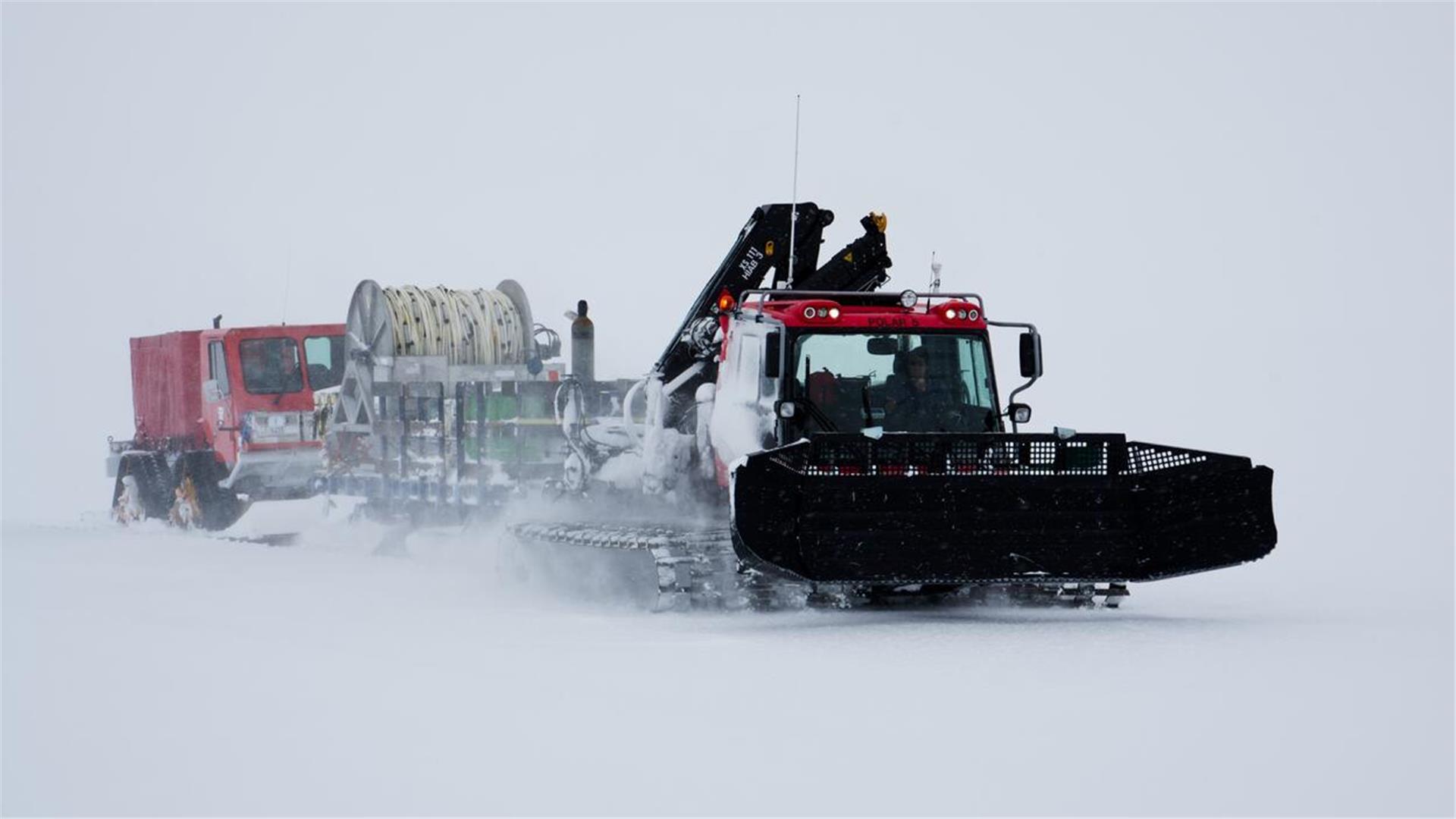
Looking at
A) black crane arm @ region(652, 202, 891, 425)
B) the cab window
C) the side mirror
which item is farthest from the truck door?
the side mirror

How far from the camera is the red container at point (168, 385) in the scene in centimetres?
2359

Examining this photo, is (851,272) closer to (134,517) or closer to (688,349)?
(688,349)

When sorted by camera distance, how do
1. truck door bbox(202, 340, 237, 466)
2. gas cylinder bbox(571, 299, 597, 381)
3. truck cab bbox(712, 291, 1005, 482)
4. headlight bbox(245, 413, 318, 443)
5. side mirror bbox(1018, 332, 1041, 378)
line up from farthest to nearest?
truck door bbox(202, 340, 237, 466) < headlight bbox(245, 413, 318, 443) < gas cylinder bbox(571, 299, 597, 381) < side mirror bbox(1018, 332, 1041, 378) < truck cab bbox(712, 291, 1005, 482)

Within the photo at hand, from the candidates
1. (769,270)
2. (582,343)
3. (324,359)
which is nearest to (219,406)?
(324,359)

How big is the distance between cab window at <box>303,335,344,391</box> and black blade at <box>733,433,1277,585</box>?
1216cm

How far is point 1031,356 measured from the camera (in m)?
12.8

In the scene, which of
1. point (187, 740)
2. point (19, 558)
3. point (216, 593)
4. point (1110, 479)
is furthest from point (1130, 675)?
point (19, 558)

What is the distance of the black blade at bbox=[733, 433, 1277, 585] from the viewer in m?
11.5

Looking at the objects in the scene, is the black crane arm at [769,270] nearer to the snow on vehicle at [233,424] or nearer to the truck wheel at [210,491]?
the snow on vehicle at [233,424]

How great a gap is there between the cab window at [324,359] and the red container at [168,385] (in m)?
1.50

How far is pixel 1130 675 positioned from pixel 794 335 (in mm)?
3378

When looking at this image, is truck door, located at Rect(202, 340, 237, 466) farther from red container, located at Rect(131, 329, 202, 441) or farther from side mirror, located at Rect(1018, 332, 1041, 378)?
side mirror, located at Rect(1018, 332, 1041, 378)

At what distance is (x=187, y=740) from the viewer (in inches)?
332

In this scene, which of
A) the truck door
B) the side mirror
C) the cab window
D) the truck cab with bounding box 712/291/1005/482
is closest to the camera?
the truck cab with bounding box 712/291/1005/482
